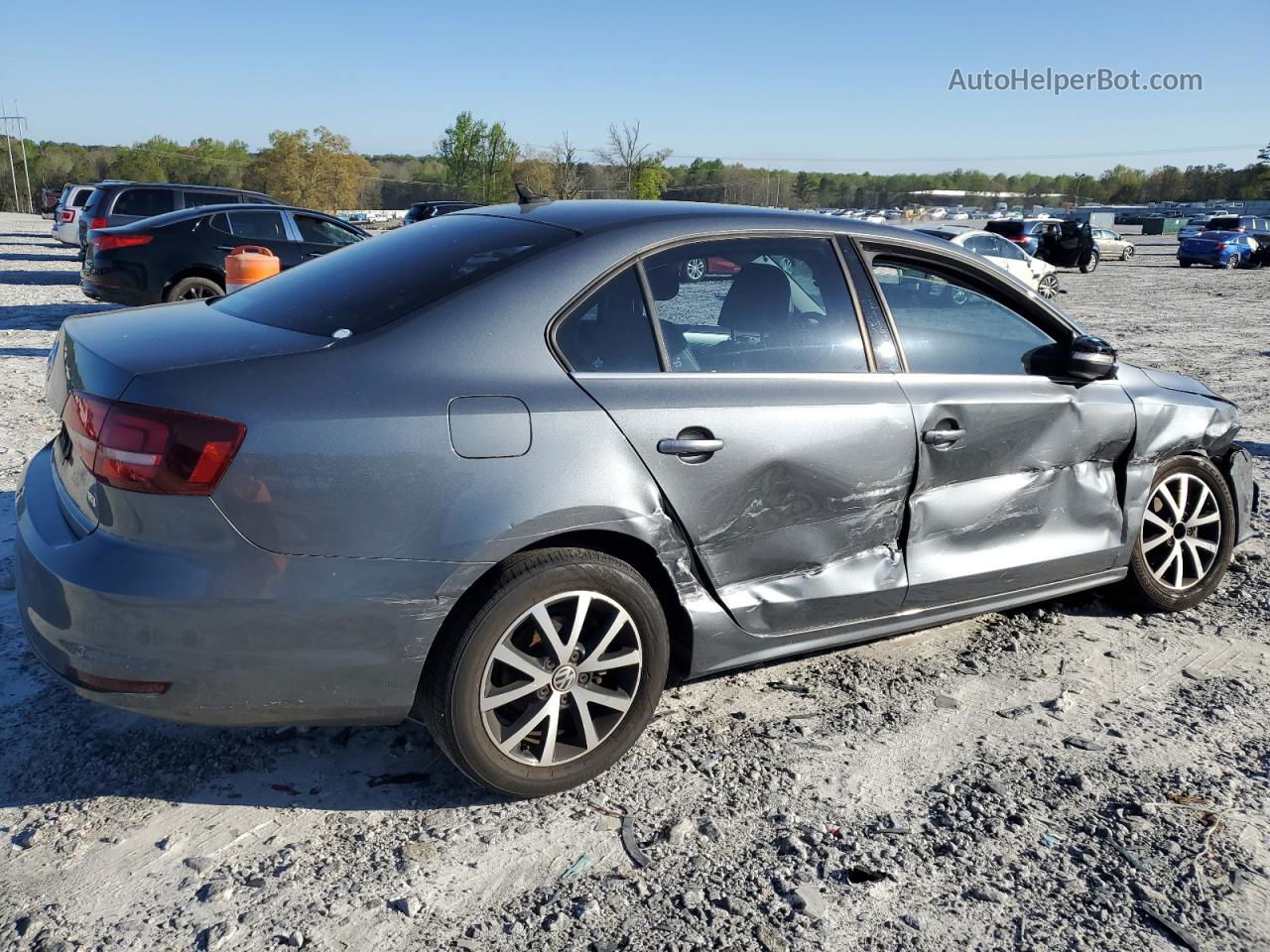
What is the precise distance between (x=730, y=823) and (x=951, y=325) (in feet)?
6.81

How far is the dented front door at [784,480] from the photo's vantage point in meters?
3.12

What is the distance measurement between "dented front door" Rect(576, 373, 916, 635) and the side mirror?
0.89m

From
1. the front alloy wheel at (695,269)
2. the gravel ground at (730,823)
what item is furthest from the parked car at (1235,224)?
the front alloy wheel at (695,269)

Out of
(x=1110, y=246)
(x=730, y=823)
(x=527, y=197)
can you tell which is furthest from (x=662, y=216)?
(x=1110, y=246)

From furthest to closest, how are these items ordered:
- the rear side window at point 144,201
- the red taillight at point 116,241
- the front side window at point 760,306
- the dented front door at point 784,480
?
the rear side window at point 144,201 → the red taillight at point 116,241 → the front side window at point 760,306 → the dented front door at point 784,480

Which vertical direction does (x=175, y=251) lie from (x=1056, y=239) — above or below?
above

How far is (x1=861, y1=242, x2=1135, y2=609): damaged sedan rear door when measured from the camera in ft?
12.2

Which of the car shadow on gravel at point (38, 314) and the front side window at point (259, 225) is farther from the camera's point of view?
the front side window at point (259, 225)

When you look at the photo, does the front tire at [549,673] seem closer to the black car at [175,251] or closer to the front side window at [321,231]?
the black car at [175,251]

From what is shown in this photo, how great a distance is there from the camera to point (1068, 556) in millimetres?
4137

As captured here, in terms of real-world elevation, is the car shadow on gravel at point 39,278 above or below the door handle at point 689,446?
below

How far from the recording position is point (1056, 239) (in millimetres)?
34469

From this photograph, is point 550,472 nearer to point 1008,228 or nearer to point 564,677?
point 564,677

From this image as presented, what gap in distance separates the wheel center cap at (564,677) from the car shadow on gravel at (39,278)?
19221 mm
